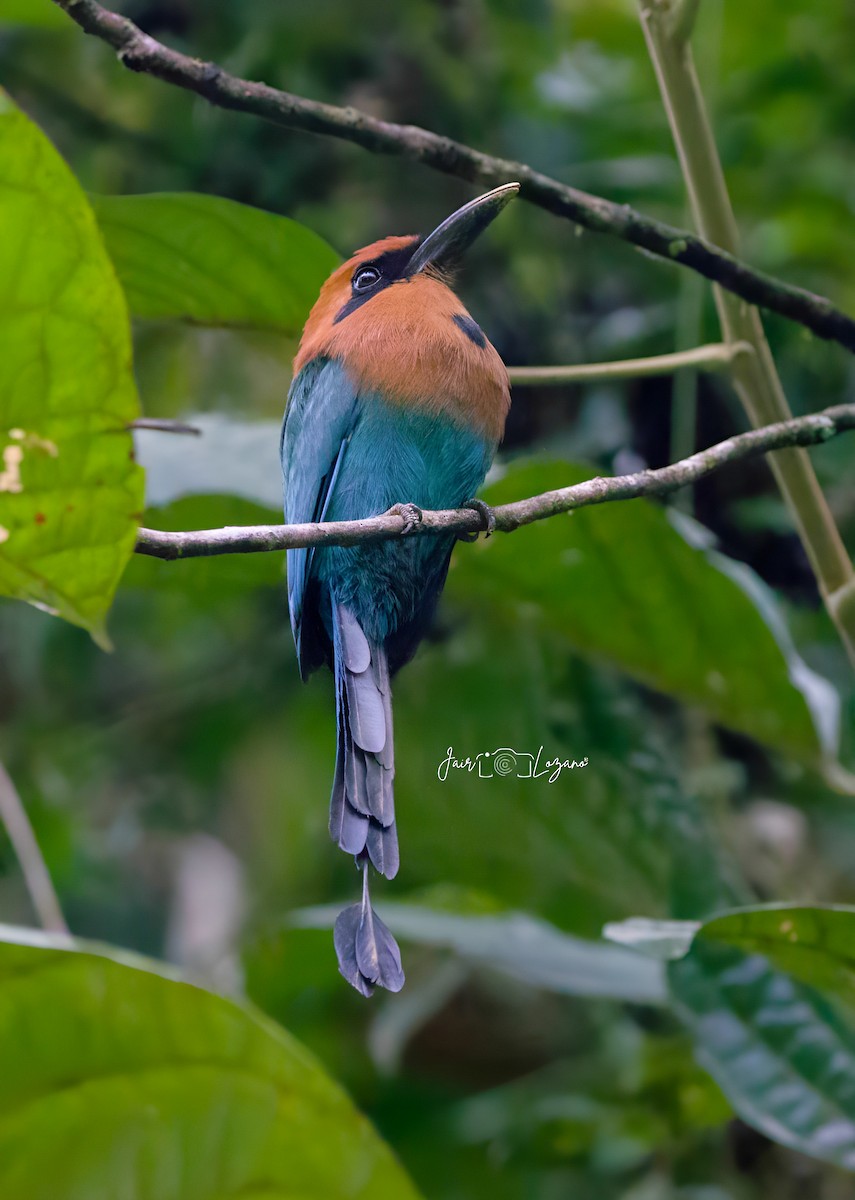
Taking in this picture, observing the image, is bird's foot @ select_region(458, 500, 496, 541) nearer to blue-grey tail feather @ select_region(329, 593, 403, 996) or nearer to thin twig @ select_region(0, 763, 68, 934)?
blue-grey tail feather @ select_region(329, 593, 403, 996)

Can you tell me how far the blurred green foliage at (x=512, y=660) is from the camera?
110cm

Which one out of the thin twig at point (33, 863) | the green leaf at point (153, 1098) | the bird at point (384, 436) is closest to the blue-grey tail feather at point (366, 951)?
the bird at point (384, 436)

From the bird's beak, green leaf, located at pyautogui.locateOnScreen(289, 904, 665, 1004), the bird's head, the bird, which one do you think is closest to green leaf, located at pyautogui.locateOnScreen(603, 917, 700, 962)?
green leaf, located at pyautogui.locateOnScreen(289, 904, 665, 1004)

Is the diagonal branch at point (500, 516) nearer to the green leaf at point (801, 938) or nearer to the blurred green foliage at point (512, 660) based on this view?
the blurred green foliage at point (512, 660)

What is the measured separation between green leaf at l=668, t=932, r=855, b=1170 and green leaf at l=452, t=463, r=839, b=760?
0.84ft

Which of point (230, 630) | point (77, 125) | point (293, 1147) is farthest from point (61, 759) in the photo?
point (293, 1147)

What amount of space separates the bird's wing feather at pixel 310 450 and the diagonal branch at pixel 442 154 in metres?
0.17

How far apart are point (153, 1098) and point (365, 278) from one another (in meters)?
0.59

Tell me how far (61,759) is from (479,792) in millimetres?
1391

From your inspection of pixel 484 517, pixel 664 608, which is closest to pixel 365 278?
pixel 484 517

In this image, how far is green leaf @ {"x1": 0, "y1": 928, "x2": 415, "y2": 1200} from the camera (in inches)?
31.2

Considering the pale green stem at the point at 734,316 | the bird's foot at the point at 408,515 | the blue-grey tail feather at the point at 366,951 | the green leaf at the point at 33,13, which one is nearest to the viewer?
the blue-grey tail feather at the point at 366,951

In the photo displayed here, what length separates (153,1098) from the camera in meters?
0.82

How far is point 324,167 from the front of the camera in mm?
1488
